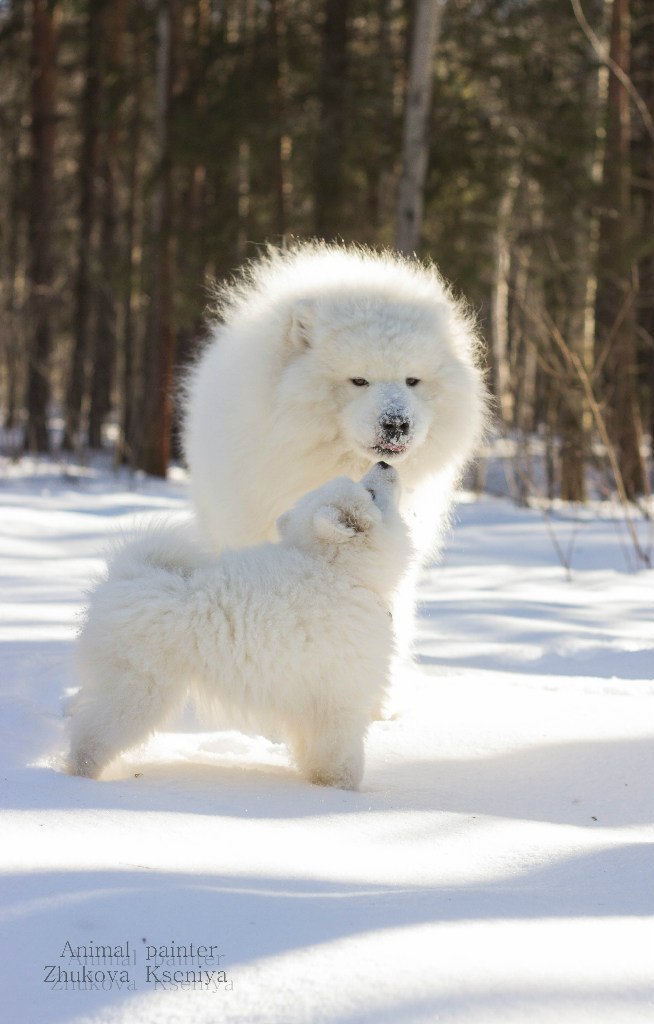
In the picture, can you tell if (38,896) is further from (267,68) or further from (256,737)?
(267,68)

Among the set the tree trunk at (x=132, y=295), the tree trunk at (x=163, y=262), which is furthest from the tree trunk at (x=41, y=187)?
the tree trunk at (x=163, y=262)

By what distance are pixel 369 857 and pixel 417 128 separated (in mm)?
9805

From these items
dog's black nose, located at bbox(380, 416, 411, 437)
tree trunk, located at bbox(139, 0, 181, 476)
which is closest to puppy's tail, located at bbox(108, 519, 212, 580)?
dog's black nose, located at bbox(380, 416, 411, 437)

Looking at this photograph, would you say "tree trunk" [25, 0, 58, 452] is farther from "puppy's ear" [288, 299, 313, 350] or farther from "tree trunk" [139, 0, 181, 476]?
"puppy's ear" [288, 299, 313, 350]

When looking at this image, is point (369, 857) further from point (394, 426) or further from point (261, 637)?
point (394, 426)

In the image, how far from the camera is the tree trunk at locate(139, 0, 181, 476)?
48.9 feet

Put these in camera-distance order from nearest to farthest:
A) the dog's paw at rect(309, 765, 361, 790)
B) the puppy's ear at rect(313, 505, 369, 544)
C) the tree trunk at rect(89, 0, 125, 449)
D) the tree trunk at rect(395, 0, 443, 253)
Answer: the dog's paw at rect(309, 765, 361, 790) < the puppy's ear at rect(313, 505, 369, 544) < the tree trunk at rect(395, 0, 443, 253) < the tree trunk at rect(89, 0, 125, 449)

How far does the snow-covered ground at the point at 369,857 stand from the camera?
1.89 metres

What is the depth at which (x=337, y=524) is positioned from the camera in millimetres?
3678

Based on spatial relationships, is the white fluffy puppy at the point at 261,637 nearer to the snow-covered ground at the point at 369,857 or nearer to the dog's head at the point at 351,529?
the dog's head at the point at 351,529

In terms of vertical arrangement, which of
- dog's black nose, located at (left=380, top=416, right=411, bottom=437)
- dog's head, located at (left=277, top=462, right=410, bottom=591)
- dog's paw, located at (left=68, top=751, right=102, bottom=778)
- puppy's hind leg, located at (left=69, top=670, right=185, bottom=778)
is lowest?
dog's paw, located at (left=68, top=751, right=102, bottom=778)

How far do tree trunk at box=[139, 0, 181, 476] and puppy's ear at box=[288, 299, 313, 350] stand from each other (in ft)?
32.6

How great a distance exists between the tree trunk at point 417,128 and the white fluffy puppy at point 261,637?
7666mm

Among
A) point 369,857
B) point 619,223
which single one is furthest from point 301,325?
point 619,223
